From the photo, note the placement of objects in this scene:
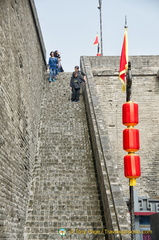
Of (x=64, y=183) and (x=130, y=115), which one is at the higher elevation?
(x=130, y=115)

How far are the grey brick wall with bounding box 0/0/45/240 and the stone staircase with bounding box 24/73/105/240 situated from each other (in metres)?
0.34

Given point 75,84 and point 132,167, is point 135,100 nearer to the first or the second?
point 75,84

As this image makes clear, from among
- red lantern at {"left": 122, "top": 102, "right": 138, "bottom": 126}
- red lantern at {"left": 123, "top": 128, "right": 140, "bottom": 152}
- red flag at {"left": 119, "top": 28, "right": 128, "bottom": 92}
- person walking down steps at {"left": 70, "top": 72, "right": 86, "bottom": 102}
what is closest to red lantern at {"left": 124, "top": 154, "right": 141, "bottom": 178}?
red lantern at {"left": 123, "top": 128, "right": 140, "bottom": 152}

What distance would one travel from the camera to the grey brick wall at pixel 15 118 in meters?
5.57

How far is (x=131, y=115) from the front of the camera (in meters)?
5.93

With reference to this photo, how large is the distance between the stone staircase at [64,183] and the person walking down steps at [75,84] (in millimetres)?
600

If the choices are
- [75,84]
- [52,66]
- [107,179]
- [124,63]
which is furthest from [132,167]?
[52,66]

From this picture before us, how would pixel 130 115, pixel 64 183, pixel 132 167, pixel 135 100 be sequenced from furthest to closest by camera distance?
pixel 135 100
pixel 64 183
pixel 130 115
pixel 132 167

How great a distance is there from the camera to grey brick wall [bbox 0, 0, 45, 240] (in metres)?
5.57

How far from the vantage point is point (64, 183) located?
25.3 ft

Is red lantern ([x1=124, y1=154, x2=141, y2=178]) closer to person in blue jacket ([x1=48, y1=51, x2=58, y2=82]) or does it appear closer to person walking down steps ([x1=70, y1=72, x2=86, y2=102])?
person walking down steps ([x1=70, y1=72, x2=86, y2=102])

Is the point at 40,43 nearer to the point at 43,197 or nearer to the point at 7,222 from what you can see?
the point at 43,197

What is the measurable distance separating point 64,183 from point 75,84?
174 inches

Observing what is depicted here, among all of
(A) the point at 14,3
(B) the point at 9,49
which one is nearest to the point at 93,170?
(B) the point at 9,49
